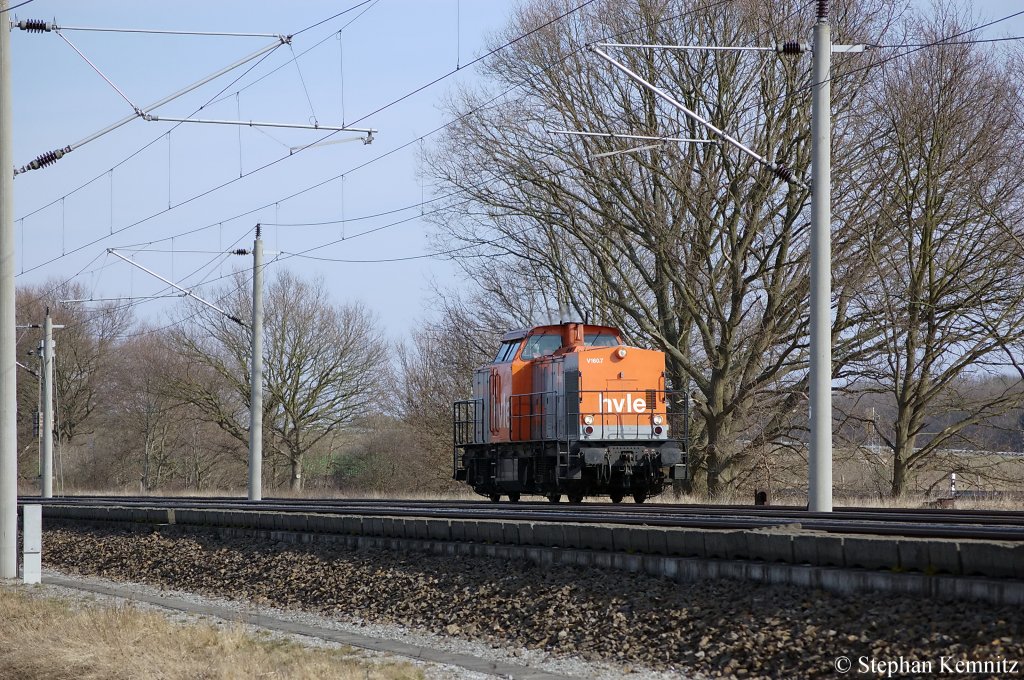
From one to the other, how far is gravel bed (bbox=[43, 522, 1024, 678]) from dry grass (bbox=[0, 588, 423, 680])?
155 cm

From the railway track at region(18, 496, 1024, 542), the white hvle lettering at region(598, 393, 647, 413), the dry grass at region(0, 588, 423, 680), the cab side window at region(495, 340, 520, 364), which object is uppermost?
the cab side window at region(495, 340, 520, 364)

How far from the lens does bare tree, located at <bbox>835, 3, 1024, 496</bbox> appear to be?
2431cm

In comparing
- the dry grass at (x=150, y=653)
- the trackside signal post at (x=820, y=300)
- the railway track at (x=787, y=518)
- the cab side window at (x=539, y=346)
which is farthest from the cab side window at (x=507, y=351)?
the dry grass at (x=150, y=653)

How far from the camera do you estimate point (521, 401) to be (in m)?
23.2

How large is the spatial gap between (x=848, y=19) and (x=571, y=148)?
743cm

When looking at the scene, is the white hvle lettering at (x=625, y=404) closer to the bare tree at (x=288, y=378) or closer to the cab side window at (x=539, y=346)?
the cab side window at (x=539, y=346)

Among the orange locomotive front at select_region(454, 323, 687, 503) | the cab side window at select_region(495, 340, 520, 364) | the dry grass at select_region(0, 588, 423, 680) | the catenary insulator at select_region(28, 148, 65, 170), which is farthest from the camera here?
the cab side window at select_region(495, 340, 520, 364)

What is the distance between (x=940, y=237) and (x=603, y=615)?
1794 cm

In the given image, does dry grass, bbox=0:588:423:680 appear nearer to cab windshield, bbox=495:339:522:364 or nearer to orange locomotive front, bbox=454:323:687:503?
orange locomotive front, bbox=454:323:687:503

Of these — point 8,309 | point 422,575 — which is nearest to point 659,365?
point 422,575

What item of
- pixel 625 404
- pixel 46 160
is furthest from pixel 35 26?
pixel 625 404

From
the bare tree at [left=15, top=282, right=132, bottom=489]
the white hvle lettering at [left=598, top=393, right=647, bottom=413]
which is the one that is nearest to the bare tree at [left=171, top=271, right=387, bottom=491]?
the bare tree at [left=15, top=282, right=132, bottom=489]

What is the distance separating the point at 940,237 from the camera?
25266 millimetres

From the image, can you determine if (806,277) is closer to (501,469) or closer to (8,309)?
(501,469)
